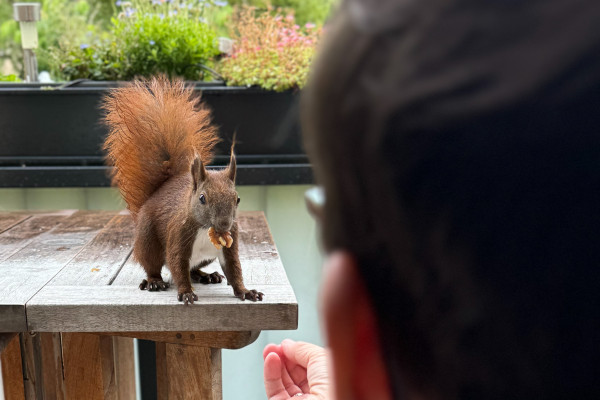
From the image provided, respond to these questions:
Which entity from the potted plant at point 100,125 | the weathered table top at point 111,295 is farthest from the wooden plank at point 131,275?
the potted plant at point 100,125

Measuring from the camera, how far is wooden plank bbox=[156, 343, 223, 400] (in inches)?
42.5

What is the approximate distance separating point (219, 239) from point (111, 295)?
0.20 metres

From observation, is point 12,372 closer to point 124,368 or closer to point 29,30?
point 124,368

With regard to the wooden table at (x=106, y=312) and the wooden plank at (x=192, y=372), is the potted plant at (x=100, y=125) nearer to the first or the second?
the wooden table at (x=106, y=312)

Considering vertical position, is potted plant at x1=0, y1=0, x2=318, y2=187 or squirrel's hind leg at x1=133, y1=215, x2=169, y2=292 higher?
potted plant at x1=0, y1=0, x2=318, y2=187

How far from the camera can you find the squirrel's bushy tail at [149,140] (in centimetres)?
118

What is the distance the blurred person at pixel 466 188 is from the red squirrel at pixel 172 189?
79cm

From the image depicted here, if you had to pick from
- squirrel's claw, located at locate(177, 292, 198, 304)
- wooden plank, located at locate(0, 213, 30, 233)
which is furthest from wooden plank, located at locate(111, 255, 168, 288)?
wooden plank, located at locate(0, 213, 30, 233)

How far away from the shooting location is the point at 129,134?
120 cm

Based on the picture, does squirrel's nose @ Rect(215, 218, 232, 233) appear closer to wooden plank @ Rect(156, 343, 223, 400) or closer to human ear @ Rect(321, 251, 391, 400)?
wooden plank @ Rect(156, 343, 223, 400)

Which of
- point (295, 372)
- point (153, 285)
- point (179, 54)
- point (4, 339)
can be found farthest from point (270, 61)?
point (295, 372)

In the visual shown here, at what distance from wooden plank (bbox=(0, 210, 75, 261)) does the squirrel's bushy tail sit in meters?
0.30

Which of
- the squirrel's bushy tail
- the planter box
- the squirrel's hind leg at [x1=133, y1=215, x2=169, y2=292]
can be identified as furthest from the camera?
the planter box

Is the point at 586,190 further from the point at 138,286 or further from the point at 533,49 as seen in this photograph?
the point at 138,286
